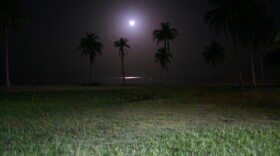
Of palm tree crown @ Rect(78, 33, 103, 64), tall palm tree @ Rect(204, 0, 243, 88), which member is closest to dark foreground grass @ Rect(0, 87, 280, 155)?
tall palm tree @ Rect(204, 0, 243, 88)

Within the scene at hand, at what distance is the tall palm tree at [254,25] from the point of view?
4438 centimetres

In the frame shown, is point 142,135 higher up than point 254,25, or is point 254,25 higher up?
point 254,25

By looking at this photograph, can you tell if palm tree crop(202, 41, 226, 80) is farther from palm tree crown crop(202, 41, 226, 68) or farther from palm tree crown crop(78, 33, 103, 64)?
palm tree crown crop(78, 33, 103, 64)

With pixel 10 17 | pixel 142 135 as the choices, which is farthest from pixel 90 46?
pixel 142 135

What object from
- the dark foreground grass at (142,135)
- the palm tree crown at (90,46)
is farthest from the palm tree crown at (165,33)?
the dark foreground grass at (142,135)

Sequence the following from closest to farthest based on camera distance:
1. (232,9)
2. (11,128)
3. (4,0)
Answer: (11,128), (232,9), (4,0)

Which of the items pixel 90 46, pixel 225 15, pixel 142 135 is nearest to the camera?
pixel 142 135

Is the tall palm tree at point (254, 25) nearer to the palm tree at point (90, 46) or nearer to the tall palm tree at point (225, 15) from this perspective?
the tall palm tree at point (225, 15)

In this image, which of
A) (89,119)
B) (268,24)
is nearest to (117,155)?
(89,119)

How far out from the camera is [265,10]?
155 feet

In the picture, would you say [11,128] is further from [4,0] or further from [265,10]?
[265,10]

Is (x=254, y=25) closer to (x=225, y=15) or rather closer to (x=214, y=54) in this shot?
(x=225, y=15)

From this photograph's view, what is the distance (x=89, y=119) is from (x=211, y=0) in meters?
31.1

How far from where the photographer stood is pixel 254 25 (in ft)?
159
